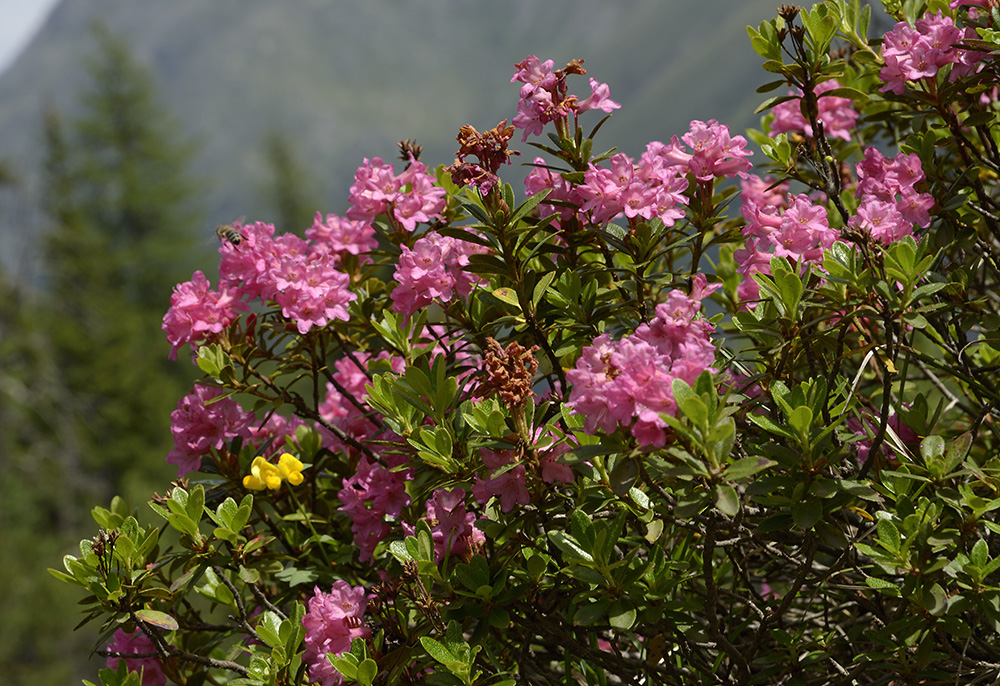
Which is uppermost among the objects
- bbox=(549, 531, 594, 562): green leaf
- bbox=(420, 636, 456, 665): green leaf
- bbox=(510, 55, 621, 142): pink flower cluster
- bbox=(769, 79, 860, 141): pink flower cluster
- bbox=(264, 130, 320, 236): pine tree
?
bbox=(264, 130, 320, 236): pine tree

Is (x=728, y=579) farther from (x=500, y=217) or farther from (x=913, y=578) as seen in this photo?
(x=500, y=217)

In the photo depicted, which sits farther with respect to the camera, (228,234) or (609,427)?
(228,234)

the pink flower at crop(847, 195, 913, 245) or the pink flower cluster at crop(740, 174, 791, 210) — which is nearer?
the pink flower at crop(847, 195, 913, 245)

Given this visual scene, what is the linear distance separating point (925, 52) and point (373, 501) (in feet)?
5.13

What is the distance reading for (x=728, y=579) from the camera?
2125 millimetres

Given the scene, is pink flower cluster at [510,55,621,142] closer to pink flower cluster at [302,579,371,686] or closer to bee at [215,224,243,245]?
bee at [215,224,243,245]

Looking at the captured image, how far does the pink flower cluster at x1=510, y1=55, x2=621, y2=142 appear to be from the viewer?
173 cm

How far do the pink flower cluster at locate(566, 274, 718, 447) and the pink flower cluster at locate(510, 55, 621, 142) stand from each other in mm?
646

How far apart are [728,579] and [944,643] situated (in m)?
0.78

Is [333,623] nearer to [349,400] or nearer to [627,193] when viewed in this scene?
[349,400]

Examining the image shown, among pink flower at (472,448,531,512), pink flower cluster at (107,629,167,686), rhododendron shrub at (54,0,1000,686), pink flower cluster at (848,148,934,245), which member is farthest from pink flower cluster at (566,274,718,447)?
pink flower cluster at (107,629,167,686)

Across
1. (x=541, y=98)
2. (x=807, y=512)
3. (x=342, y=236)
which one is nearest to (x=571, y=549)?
(x=807, y=512)

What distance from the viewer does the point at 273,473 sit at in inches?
74.6

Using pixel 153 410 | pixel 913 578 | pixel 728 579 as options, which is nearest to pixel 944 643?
pixel 913 578
